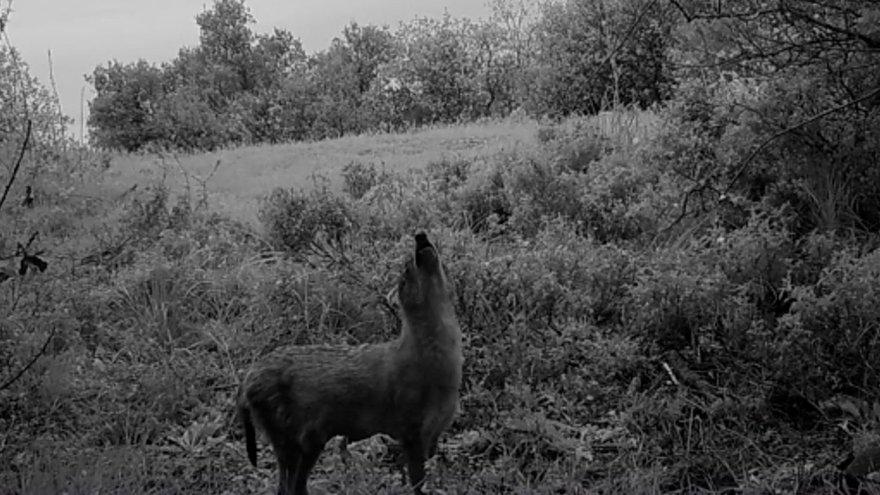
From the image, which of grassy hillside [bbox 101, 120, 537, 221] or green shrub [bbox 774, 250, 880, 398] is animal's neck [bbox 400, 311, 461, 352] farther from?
grassy hillside [bbox 101, 120, 537, 221]

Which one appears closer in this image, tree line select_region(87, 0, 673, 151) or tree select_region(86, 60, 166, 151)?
tree line select_region(87, 0, 673, 151)

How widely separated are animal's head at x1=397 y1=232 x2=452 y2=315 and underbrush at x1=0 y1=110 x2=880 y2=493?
1.21 m

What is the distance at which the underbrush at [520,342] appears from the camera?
5.79m

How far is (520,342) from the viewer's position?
7305 mm

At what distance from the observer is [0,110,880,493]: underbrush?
19.0 ft

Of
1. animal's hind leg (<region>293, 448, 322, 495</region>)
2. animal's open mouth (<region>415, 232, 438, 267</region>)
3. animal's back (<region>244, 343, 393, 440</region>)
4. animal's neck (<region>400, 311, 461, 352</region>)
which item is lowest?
animal's hind leg (<region>293, 448, 322, 495</region>)

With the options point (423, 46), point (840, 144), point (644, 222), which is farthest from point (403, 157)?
point (423, 46)

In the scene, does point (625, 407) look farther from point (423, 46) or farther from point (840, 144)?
point (423, 46)

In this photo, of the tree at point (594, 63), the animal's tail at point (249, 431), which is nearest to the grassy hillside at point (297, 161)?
the tree at point (594, 63)

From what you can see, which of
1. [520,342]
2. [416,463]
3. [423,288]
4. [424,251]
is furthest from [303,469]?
[520,342]

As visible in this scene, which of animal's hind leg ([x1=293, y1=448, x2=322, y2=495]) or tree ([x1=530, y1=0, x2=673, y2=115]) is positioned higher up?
tree ([x1=530, y1=0, x2=673, y2=115])

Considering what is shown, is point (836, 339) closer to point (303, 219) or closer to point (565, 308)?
point (565, 308)

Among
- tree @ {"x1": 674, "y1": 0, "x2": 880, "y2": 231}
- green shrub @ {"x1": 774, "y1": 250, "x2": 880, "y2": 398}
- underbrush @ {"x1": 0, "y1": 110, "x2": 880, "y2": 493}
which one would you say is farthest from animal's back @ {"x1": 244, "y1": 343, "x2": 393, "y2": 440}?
tree @ {"x1": 674, "y1": 0, "x2": 880, "y2": 231}

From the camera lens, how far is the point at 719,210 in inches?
353
